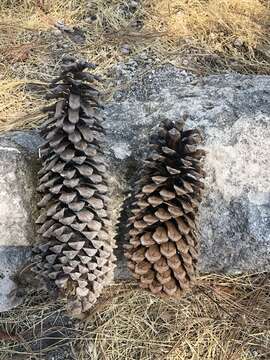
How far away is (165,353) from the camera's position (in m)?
1.60

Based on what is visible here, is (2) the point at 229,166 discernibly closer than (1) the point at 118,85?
Yes

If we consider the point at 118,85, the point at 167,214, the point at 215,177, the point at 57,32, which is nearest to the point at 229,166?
the point at 215,177

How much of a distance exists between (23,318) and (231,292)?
2.08 feet

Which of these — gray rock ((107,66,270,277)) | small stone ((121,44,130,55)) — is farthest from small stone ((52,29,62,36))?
gray rock ((107,66,270,277))

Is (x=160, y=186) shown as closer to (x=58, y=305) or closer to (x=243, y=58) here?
(x=58, y=305)

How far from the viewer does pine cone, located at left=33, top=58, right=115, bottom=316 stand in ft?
4.72

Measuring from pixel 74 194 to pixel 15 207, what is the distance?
222mm

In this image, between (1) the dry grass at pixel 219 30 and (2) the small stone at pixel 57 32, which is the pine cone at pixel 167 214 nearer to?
(1) the dry grass at pixel 219 30

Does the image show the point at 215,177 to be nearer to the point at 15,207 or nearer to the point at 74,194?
the point at 74,194

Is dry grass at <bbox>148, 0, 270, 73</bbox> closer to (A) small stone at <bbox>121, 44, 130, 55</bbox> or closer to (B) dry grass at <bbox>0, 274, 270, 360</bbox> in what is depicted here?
(A) small stone at <bbox>121, 44, 130, 55</bbox>

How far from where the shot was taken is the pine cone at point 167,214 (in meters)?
1.45

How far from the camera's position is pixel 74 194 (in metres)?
1.44

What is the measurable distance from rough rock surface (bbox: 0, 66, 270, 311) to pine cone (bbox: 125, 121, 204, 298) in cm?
14

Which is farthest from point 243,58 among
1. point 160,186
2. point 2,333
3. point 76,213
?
point 2,333
